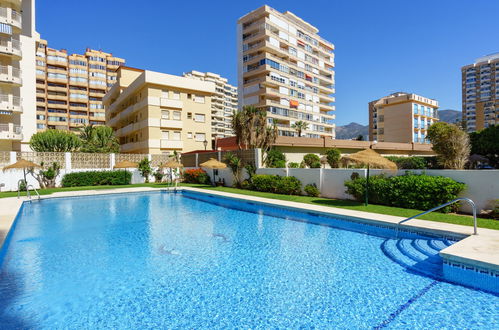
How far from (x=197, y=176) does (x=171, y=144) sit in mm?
11449

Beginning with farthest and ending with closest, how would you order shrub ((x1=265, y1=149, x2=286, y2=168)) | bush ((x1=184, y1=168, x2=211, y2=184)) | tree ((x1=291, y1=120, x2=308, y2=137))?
1. tree ((x1=291, y1=120, x2=308, y2=137))
2. bush ((x1=184, y1=168, x2=211, y2=184))
3. shrub ((x1=265, y1=149, x2=286, y2=168))

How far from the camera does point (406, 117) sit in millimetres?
62719

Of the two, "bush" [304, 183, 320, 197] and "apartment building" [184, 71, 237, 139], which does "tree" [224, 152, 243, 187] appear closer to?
"bush" [304, 183, 320, 197]

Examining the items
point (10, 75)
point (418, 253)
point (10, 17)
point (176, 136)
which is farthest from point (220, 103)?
point (418, 253)

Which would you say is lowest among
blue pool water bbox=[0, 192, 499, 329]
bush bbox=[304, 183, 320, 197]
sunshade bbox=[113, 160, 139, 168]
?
blue pool water bbox=[0, 192, 499, 329]

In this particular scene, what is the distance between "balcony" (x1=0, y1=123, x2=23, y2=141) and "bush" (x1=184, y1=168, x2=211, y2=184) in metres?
16.4

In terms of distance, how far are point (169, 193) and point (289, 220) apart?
12.5 meters

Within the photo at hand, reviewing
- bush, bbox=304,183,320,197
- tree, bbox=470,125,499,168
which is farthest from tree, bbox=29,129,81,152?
tree, bbox=470,125,499,168

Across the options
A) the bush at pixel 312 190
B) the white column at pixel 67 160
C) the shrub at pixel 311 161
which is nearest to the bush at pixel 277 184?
the bush at pixel 312 190

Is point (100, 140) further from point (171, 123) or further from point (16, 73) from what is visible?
point (16, 73)

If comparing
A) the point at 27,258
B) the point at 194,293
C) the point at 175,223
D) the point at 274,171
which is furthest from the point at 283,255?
the point at 274,171

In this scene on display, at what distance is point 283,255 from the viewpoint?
7539 millimetres

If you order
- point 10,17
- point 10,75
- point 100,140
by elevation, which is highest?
point 10,17

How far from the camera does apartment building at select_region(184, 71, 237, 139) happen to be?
89.8m
